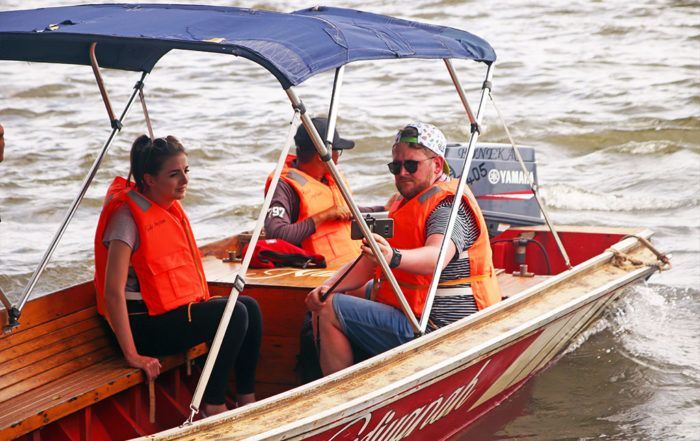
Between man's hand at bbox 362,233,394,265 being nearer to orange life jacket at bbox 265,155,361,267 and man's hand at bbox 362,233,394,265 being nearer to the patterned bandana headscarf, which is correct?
the patterned bandana headscarf

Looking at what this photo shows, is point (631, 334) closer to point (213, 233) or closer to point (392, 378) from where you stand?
point (392, 378)

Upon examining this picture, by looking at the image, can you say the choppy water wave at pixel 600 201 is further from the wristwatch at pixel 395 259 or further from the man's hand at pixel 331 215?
the wristwatch at pixel 395 259

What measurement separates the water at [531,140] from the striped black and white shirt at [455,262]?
845 mm

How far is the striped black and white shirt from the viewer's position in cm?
429

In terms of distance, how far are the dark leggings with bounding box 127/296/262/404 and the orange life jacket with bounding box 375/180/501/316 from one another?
627mm

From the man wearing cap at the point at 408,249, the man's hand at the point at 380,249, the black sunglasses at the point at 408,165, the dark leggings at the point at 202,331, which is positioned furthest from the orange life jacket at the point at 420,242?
the dark leggings at the point at 202,331

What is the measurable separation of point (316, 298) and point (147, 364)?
2.43 ft

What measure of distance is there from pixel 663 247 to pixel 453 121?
521 cm

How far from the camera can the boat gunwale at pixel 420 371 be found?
11.4 feet

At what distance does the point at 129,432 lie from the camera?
413cm

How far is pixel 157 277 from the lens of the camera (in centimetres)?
410

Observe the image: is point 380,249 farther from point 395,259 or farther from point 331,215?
point 331,215

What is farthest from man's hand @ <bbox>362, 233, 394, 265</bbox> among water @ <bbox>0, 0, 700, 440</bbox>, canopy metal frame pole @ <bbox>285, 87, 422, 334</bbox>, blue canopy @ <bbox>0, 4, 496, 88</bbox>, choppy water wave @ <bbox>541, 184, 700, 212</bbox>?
choppy water wave @ <bbox>541, 184, 700, 212</bbox>

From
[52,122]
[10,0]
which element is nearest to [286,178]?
[52,122]
